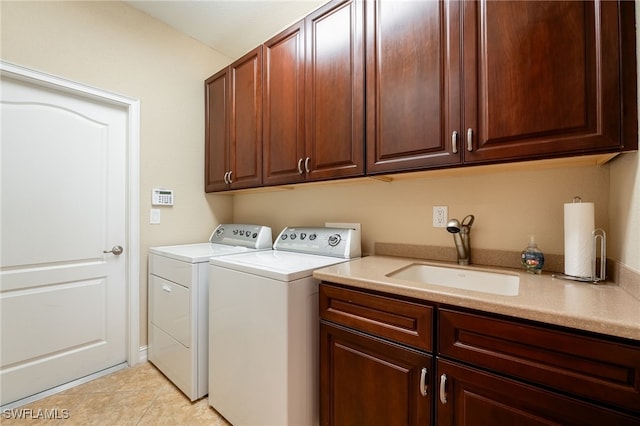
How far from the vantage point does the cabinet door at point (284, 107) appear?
1741 millimetres

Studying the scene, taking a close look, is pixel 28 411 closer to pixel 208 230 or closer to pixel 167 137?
pixel 208 230

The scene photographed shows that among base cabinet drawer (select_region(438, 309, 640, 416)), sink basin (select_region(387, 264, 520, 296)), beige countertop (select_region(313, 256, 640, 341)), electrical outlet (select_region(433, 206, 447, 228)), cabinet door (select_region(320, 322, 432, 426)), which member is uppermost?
electrical outlet (select_region(433, 206, 447, 228))

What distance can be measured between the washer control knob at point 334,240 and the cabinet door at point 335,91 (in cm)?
39

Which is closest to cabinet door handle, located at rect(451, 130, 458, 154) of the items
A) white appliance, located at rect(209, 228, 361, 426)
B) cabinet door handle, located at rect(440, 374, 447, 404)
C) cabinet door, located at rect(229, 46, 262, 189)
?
white appliance, located at rect(209, 228, 361, 426)

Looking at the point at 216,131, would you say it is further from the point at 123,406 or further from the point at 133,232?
the point at 123,406

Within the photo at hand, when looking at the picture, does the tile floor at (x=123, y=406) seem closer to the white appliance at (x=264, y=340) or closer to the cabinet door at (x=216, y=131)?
the white appliance at (x=264, y=340)

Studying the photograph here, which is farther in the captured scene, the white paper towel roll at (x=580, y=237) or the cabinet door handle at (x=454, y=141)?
the cabinet door handle at (x=454, y=141)

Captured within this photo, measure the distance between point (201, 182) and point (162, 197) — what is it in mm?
375

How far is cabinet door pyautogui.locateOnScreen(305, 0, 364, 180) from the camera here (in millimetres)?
1479

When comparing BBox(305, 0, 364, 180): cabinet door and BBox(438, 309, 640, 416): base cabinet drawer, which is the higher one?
BBox(305, 0, 364, 180): cabinet door

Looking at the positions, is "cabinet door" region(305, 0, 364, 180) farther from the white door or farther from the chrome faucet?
the white door

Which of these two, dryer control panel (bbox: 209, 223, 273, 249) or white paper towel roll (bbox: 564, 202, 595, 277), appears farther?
dryer control panel (bbox: 209, 223, 273, 249)

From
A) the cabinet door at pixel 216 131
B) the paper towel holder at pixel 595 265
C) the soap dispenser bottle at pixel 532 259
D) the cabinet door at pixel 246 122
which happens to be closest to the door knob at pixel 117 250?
the cabinet door at pixel 216 131

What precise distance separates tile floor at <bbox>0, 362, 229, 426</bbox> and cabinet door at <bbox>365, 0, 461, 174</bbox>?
1757 mm
